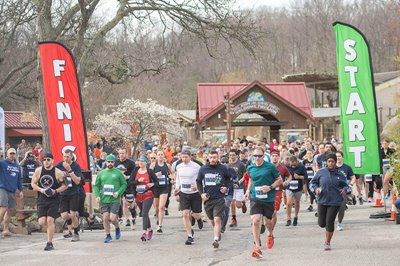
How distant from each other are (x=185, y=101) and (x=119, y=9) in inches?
2231

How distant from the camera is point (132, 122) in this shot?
49312 mm

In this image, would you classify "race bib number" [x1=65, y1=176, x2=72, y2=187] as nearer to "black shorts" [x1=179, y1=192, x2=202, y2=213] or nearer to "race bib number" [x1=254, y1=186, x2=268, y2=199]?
"black shorts" [x1=179, y1=192, x2=202, y2=213]

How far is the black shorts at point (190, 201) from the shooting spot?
15.1m

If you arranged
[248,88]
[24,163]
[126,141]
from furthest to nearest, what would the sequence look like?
1. [248,88]
2. [126,141]
3. [24,163]

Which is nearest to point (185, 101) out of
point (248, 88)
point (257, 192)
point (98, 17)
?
point (248, 88)

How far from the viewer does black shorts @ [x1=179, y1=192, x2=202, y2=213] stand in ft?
49.7

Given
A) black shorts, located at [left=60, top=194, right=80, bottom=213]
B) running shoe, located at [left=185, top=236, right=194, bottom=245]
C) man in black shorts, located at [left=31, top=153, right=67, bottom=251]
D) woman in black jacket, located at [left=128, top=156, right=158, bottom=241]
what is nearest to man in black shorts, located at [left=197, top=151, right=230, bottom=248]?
running shoe, located at [left=185, top=236, right=194, bottom=245]

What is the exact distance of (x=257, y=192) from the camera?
42.4 feet

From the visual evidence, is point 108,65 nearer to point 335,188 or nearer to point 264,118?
point 335,188

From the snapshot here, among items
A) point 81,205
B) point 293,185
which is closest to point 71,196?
point 81,205

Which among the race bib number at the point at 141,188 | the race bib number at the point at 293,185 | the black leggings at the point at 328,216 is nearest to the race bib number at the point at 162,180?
the race bib number at the point at 141,188

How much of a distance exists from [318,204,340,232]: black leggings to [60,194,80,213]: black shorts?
491 cm

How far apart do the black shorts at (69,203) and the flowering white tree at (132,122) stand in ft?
102

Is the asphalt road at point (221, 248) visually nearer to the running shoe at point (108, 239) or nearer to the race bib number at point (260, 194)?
the running shoe at point (108, 239)
